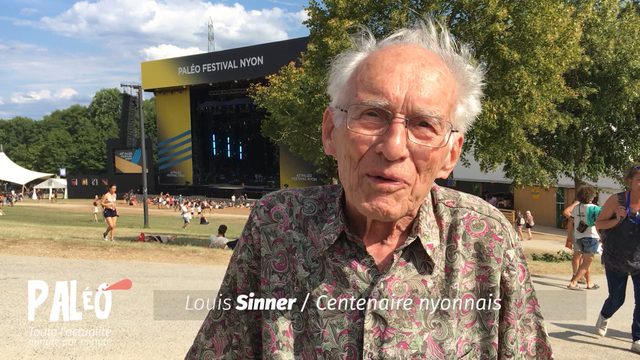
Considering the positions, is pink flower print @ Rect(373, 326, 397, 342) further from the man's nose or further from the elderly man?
the man's nose

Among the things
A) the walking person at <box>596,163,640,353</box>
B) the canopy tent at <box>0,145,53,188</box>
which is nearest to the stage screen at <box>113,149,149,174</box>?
the canopy tent at <box>0,145,53,188</box>

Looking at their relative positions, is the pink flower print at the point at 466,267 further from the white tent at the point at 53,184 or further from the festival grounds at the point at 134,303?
the white tent at the point at 53,184

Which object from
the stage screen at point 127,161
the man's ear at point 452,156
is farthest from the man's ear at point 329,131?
the stage screen at point 127,161

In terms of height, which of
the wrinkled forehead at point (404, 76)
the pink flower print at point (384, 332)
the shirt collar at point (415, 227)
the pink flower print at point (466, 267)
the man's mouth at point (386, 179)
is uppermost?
the wrinkled forehead at point (404, 76)

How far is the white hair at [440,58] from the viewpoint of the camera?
159 cm

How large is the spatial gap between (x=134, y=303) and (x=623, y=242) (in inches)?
241

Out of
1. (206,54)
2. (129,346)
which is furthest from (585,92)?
(206,54)

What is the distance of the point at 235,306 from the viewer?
1.64 m

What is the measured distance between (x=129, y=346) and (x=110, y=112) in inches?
3283

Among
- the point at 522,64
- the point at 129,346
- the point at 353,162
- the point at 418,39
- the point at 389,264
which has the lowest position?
the point at 129,346

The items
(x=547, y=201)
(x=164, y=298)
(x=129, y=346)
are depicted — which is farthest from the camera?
(x=547, y=201)

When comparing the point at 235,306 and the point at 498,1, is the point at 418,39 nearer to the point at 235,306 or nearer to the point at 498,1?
the point at 235,306

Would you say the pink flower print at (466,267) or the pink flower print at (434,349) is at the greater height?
the pink flower print at (466,267)

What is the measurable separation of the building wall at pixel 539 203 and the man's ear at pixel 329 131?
28.1m
